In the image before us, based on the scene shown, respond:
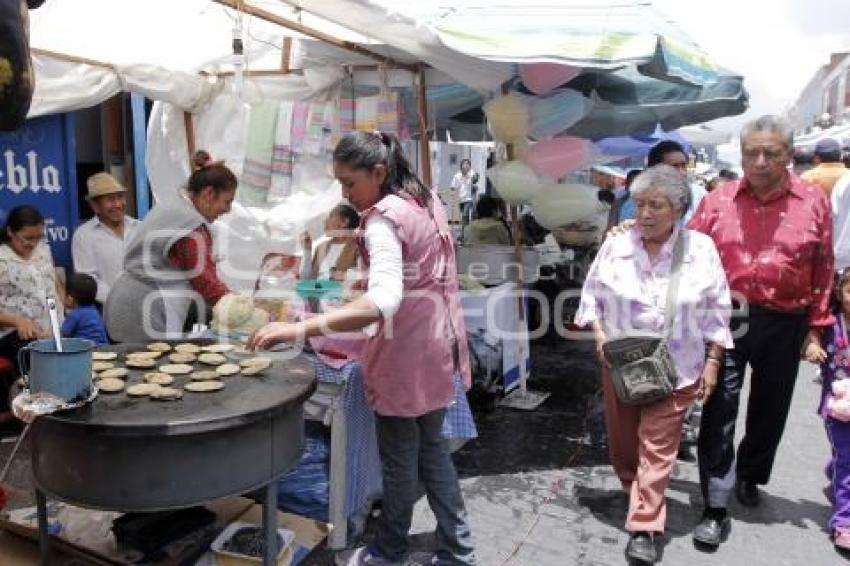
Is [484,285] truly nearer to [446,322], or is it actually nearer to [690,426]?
[690,426]

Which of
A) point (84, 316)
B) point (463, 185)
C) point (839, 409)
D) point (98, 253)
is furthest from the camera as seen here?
point (463, 185)

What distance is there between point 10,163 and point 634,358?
448 centimetres

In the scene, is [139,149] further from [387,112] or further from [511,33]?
[511,33]

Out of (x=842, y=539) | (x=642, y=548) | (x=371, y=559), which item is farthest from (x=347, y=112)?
(x=842, y=539)

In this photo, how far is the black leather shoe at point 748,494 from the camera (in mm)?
3590

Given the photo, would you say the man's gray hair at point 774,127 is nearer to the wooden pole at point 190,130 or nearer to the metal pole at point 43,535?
the metal pole at point 43,535

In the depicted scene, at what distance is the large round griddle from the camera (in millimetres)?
1914

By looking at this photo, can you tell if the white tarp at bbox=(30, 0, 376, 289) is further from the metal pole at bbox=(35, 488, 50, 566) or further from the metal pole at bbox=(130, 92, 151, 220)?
the metal pole at bbox=(35, 488, 50, 566)

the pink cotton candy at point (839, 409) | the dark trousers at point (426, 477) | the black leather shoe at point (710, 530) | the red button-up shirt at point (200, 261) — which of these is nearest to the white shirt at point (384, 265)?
the dark trousers at point (426, 477)

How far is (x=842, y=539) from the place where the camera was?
313cm

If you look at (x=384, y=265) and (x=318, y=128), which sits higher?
(x=318, y=128)

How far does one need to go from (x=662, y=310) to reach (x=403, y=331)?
1.20m

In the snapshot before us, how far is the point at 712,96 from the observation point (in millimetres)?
5863

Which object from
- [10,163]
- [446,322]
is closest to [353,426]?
[446,322]
